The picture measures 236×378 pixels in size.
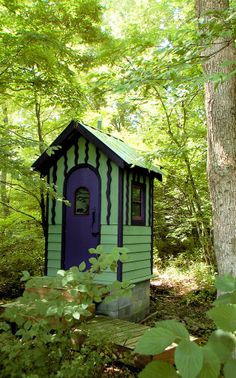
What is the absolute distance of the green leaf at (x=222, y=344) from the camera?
1029mm

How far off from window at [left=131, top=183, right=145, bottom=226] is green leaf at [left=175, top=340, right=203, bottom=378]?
5.74m

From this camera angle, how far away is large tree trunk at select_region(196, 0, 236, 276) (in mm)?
4031

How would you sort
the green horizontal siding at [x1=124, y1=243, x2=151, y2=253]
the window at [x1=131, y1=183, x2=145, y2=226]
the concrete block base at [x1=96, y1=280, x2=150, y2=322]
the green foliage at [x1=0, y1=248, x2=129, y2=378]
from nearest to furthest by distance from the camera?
the green foliage at [x1=0, y1=248, x2=129, y2=378], the concrete block base at [x1=96, y1=280, x2=150, y2=322], the green horizontal siding at [x1=124, y1=243, x2=151, y2=253], the window at [x1=131, y1=183, x2=145, y2=226]

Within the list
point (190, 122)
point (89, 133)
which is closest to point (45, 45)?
point (89, 133)

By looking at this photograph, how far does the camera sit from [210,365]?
97 centimetres

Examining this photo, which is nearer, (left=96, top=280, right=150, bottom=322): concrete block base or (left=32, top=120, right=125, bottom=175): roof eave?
(left=96, top=280, right=150, bottom=322): concrete block base

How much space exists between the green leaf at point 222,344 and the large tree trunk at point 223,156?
312 cm

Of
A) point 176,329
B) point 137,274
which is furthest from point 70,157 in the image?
point 176,329

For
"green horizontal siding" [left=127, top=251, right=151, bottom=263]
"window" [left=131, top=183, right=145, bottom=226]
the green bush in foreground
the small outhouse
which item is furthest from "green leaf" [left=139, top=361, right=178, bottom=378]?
"window" [left=131, top=183, right=145, bottom=226]

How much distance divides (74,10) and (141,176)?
12.0 feet

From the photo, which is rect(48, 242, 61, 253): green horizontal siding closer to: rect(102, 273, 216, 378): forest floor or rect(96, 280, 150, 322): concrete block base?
rect(96, 280, 150, 322): concrete block base

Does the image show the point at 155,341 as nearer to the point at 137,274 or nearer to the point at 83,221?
the point at 83,221

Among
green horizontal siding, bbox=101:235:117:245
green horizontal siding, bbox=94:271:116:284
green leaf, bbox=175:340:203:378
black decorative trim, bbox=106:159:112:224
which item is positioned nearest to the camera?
green leaf, bbox=175:340:203:378

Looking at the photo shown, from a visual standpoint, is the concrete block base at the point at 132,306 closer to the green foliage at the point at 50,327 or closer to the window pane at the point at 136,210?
the window pane at the point at 136,210
